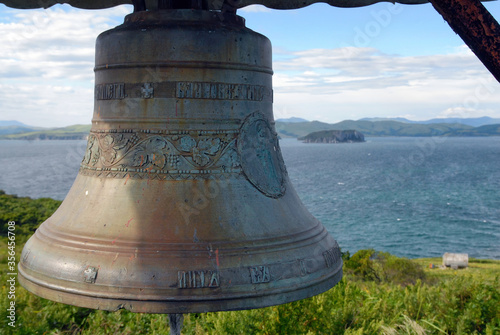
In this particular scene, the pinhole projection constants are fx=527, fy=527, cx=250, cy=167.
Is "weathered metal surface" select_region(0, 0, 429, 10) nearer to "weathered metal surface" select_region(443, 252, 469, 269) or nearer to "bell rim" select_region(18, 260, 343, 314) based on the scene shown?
"bell rim" select_region(18, 260, 343, 314)

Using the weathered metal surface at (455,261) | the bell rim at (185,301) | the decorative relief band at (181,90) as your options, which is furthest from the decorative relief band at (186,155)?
the weathered metal surface at (455,261)

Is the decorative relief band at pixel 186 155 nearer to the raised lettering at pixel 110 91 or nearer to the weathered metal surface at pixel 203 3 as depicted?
the raised lettering at pixel 110 91

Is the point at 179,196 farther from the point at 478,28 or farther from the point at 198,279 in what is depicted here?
the point at 478,28

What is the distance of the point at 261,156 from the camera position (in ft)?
10.2

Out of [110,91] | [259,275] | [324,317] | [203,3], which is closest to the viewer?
[259,275]

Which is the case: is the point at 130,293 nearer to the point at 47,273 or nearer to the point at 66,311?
the point at 47,273

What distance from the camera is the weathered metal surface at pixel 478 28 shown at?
235 centimetres

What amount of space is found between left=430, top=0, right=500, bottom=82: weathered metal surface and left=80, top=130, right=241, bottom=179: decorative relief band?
4.17 ft

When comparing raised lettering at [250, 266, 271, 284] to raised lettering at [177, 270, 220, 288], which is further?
raised lettering at [250, 266, 271, 284]

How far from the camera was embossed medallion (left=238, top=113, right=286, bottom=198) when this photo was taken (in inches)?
118

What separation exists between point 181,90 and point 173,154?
0.35m

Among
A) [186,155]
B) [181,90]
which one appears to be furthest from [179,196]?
[181,90]

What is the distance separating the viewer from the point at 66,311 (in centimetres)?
703

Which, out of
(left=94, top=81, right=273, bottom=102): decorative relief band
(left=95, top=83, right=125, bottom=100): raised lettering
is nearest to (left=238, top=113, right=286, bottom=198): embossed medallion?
(left=94, top=81, right=273, bottom=102): decorative relief band
